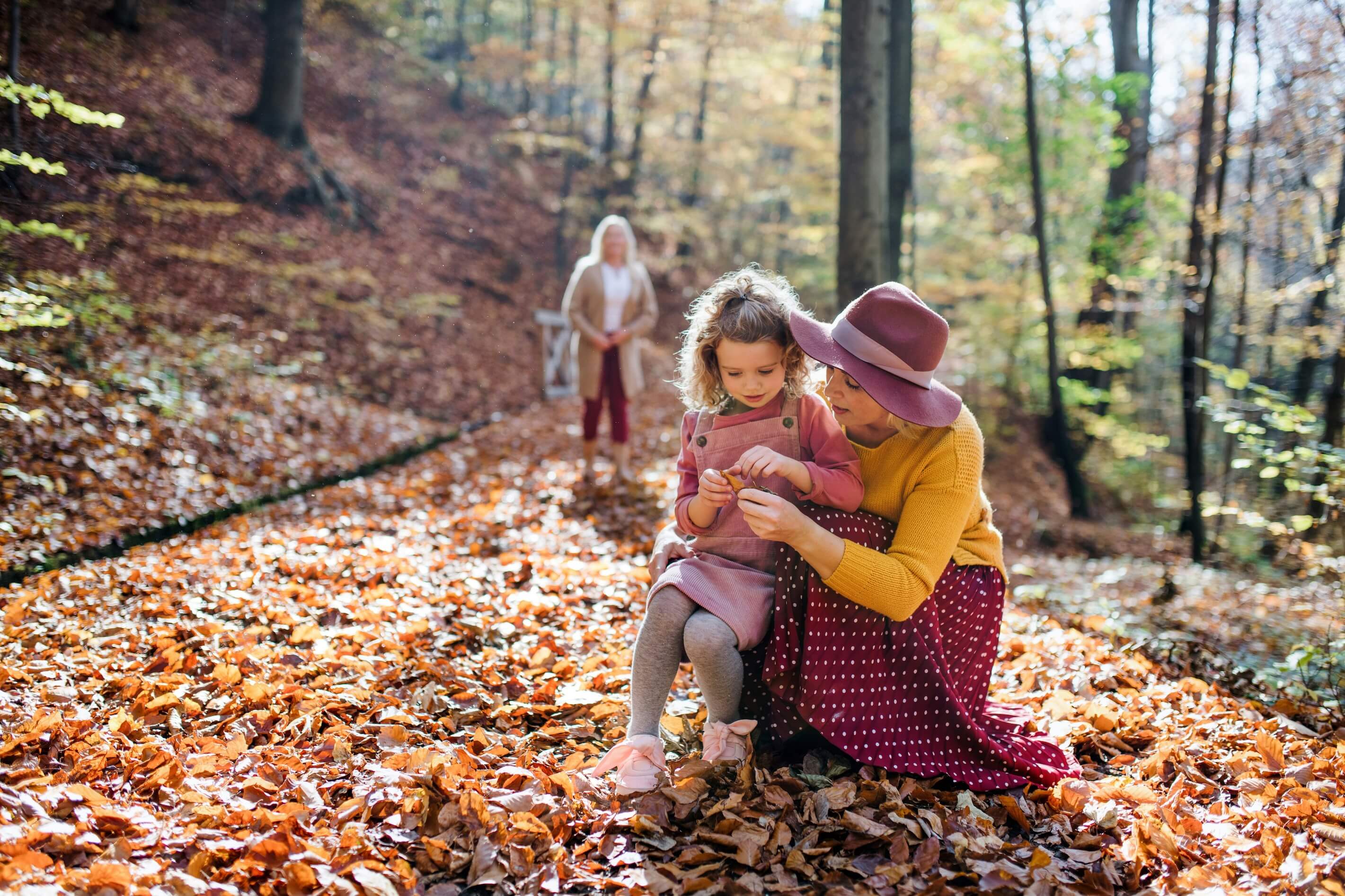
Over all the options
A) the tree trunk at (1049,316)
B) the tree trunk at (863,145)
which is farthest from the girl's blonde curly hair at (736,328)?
the tree trunk at (1049,316)

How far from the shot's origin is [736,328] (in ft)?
8.09

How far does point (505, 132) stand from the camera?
64.1ft

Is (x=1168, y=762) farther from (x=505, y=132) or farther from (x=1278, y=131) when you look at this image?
(x=505, y=132)

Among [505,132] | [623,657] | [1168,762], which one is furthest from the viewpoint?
[505,132]

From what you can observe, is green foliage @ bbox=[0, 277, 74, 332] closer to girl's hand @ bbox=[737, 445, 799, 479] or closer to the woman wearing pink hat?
girl's hand @ bbox=[737, 445, 799, 479]

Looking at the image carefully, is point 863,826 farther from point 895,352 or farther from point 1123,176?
point 1123,176

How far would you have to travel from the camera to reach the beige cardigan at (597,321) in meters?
6.71

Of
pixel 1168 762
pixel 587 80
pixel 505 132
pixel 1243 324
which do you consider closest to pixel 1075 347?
pixel 1243 324

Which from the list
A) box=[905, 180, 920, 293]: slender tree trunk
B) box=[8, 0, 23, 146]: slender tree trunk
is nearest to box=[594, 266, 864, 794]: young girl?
box=[8, 0, 23, 146]: slender tree trunk

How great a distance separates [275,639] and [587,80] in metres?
23.8

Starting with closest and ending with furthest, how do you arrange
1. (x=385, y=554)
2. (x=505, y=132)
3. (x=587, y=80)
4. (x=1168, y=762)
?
(x=1168, y=762)
(x=385, y=554)
(x=505, y=132)
(x=587, y=80)

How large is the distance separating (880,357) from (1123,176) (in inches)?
Result: 481

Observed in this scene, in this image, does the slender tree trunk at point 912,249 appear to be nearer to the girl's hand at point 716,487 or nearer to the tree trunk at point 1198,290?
the tree trunk at point 1198,290

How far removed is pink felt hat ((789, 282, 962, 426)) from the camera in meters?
2.36
